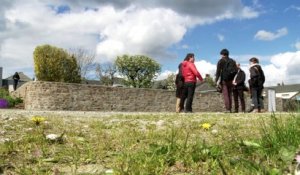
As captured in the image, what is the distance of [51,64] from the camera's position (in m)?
46.2

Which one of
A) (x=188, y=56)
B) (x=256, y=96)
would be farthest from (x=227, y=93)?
(x=188, y=56)

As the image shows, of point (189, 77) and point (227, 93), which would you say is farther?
point (227, 93)

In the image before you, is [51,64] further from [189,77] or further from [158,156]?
[158,156]

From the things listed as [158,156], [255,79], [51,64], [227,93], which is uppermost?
[51,64]

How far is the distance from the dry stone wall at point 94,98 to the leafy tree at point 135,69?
51.9 m

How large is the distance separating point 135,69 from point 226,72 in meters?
64.3

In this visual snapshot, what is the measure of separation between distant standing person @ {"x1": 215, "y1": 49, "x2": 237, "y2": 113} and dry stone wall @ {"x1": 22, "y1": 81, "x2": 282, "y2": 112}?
27.6 feet

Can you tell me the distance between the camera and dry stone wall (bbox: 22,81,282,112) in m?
20.7

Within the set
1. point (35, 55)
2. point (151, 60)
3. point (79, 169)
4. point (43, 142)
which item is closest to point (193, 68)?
point (43, 142)

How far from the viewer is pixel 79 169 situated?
10.8 feet

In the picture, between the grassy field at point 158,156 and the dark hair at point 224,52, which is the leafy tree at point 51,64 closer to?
the dark hair at point 224,52

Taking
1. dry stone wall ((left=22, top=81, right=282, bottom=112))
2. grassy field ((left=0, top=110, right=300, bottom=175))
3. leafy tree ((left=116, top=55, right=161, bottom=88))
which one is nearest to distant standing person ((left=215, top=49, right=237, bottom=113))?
dry stone wall ((left=22, top=81, right=282, bottom=112))

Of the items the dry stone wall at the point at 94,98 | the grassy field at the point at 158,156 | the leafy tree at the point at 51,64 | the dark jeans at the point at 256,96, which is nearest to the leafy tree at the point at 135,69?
the leafy tree at the point at 51,64

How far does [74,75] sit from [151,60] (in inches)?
1263
